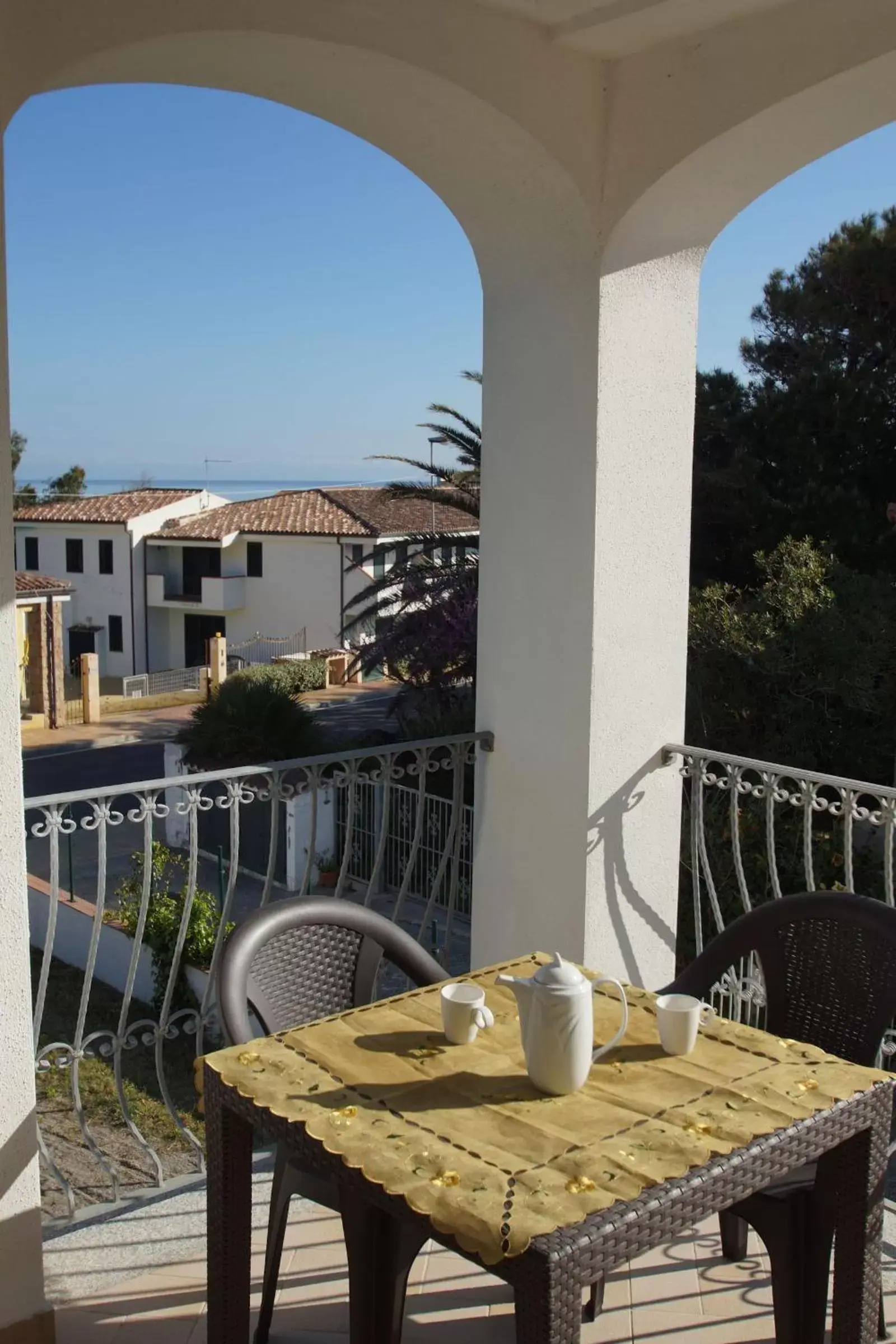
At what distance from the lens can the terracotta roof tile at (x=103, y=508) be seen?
3447 cm

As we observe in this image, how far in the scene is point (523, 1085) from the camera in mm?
1705

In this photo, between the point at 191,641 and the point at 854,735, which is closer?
the point at 854,735

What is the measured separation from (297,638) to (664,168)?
2987 cm

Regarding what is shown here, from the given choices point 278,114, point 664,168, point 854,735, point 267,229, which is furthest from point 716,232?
point 267,229

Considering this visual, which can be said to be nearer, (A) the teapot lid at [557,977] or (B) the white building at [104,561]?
(A) the teapot lid at [557,977]

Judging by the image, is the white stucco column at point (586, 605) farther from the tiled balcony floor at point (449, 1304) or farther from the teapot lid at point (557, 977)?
the teapot lid at point (557, 977)

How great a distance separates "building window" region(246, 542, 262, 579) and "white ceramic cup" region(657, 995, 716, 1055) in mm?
31439

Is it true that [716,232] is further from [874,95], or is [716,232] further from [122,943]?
[122,943]

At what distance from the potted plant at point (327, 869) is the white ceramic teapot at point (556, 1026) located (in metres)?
11.8

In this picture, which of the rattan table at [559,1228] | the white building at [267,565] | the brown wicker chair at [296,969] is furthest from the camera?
the white building at [267,565]

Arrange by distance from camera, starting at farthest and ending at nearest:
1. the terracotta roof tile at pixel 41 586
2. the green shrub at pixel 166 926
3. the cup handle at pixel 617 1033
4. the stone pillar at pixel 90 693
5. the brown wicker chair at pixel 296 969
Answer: the stone pillar at pixel 90 693
the terracotta roof tile at pixel 41 586
the green shrub at pixel 166 926
the brown wicker chair at pixel 296 969
the cup handle at pixel 617 1033

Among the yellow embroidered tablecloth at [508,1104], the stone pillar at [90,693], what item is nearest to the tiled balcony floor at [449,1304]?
the yellow embroidered tablecloth at [508,1104]

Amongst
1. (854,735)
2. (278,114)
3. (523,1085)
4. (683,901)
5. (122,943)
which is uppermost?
(278,114)

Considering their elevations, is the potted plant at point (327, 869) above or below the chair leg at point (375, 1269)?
below
